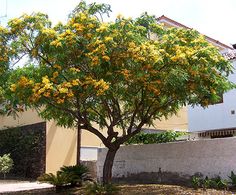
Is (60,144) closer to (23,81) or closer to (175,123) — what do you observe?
(175,123)

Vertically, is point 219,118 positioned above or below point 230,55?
below

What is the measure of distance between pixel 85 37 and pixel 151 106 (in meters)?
3.80

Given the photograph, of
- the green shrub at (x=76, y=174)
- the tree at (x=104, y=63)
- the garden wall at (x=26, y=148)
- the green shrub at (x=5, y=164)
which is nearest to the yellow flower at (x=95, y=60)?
the tree at (x=104, y=63)

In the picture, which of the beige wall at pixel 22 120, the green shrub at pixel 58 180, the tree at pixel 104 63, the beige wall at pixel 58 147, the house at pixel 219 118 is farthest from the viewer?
the beige wall at pixel 22 120

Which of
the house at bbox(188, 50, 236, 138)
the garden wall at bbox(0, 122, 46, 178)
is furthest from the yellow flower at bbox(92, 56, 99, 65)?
the garden wall at bbox(0, 122, 46, 178)

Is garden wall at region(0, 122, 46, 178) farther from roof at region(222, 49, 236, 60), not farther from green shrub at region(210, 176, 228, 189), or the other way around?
green shrub at region(210, 176, 228, 189)

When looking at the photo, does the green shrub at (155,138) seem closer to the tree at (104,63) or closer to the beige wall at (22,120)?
the tree at (104,63)

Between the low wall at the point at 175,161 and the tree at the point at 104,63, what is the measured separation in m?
2.19

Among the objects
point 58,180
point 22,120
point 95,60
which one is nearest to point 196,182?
point 58,180

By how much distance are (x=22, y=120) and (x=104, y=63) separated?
17.2 meters

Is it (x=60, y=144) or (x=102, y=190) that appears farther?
(x=60, y=144)

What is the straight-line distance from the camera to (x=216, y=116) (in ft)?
76.2

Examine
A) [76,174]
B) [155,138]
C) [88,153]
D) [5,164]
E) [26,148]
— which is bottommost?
[76,174]

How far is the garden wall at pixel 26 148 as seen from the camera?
84.3 feet
